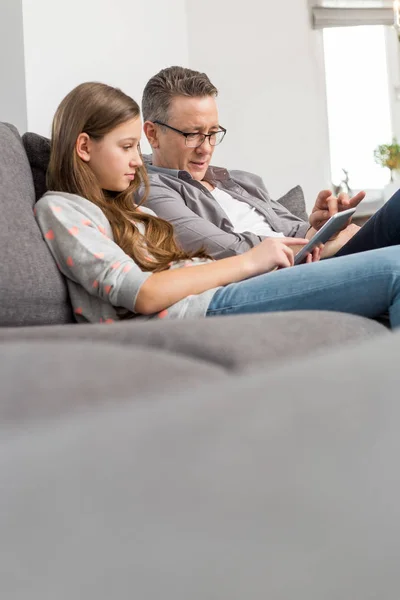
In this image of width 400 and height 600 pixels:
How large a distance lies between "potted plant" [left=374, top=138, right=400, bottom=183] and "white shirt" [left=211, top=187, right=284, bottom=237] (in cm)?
370

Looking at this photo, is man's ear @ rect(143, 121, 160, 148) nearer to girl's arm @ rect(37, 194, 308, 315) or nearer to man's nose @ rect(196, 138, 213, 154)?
man's nose @ rect(196, 138, 213, 154)

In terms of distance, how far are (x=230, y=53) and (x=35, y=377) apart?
5.06m

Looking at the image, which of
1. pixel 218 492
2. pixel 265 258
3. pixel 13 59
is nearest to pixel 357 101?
pixel 13 59

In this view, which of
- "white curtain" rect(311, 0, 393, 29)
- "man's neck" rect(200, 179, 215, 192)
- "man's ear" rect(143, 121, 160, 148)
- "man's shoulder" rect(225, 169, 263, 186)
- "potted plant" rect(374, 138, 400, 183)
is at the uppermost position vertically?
"white curtain" rect(311, 0, 393, 29)

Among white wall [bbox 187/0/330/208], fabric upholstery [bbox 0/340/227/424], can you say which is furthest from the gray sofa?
white wall [bbox 187/0/330/208]

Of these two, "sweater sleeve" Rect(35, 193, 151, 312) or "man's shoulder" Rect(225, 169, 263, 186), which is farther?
"man's shoulder" Rect(225, 169, 263, 186)

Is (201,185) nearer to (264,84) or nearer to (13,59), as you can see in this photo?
(13,59)

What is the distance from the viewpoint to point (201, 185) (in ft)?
7.70

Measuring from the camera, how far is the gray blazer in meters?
2.07

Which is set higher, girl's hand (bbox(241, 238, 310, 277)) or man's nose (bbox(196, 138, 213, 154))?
man's nose (bbox(196, 138, 213, 154))

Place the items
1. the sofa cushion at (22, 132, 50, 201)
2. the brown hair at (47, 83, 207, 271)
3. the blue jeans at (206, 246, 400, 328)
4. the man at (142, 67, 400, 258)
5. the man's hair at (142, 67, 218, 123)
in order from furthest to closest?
the man's hair at (142, 67, 218, 123) < the man at (142, 67, 400, 258) < the sofa cushion at (22, 132, 50, 201) < the brown hair at (47, 83, 207, 271) < the blue jeans at (206, 246, 400, 328)

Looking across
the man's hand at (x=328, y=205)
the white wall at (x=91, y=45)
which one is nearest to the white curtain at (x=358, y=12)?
the white wall at (x=91, y=45)

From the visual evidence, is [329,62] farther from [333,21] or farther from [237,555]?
[237,555]

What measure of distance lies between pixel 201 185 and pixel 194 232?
1.09 feet
